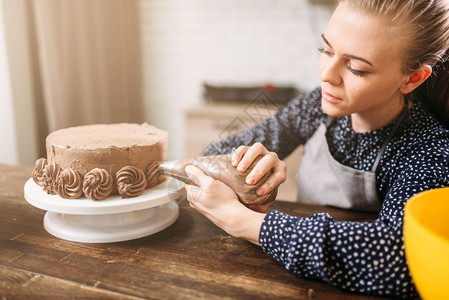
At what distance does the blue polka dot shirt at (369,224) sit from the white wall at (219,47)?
1.88 meters

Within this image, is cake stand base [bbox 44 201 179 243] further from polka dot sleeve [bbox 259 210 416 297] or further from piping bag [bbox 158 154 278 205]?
polka dot sleeve [bbox 259 210 416 297]

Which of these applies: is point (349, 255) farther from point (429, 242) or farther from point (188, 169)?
point (188, 169)

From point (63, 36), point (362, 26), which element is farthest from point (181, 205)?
point (63, 36)

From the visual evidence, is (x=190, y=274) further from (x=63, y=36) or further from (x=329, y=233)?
(x=63, y=36)

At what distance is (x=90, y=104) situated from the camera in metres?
2.70

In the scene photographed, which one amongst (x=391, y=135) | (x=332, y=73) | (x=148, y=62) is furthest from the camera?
(x=148, y=62)

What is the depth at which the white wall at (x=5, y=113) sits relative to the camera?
2076mm

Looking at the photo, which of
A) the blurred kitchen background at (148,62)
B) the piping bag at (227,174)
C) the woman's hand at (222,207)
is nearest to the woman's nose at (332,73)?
the piping bag at (227,174)

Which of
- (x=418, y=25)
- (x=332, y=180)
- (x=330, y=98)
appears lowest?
(x=332, y=180)

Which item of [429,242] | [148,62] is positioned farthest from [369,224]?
[148,62]

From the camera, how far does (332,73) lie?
0.96m

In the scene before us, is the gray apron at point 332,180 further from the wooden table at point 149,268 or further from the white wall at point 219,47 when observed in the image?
the white wall at point 219,47

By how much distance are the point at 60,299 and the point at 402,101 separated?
37.8 inches

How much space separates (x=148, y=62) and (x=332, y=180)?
8.69ft
